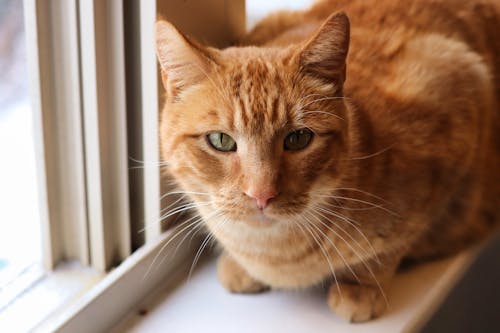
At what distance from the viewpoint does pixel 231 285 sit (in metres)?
1.22

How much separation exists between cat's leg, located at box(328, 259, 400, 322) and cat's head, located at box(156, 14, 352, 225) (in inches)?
8.9

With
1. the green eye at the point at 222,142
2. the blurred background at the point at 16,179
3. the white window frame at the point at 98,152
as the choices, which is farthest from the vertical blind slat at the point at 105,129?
the green eye at the point at 222,142

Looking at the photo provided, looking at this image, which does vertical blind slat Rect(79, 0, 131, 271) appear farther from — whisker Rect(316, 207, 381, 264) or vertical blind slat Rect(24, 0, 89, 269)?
whisker Rect(316, 207, 381, 264)

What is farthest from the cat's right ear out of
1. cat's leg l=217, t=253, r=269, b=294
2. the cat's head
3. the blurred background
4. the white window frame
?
cat's leg l=217, t=253, r=269, b=294

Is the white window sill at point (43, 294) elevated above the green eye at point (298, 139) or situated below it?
below

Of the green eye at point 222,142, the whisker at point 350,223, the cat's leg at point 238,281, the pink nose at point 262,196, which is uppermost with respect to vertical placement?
the green eye at point 222,142

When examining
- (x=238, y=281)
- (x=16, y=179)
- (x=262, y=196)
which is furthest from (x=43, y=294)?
(x=262, y=196)

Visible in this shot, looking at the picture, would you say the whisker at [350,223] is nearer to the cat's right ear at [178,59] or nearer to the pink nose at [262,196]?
the pink nose at [262,196]

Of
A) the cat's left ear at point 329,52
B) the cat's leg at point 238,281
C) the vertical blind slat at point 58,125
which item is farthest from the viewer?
the cat's leg at point 238,281

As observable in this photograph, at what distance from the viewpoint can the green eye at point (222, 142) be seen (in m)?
0.99

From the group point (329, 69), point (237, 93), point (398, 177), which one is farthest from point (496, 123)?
A: point (237, 93)

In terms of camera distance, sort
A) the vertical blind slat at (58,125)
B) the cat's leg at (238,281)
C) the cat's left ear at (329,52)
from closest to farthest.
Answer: the cat's left ear at (329,52) → the vertical blind slat at (58,125) → the cat's leg at (238,281)

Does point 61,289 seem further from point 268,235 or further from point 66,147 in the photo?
point 268,235

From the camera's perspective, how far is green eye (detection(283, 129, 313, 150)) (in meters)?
0.99
